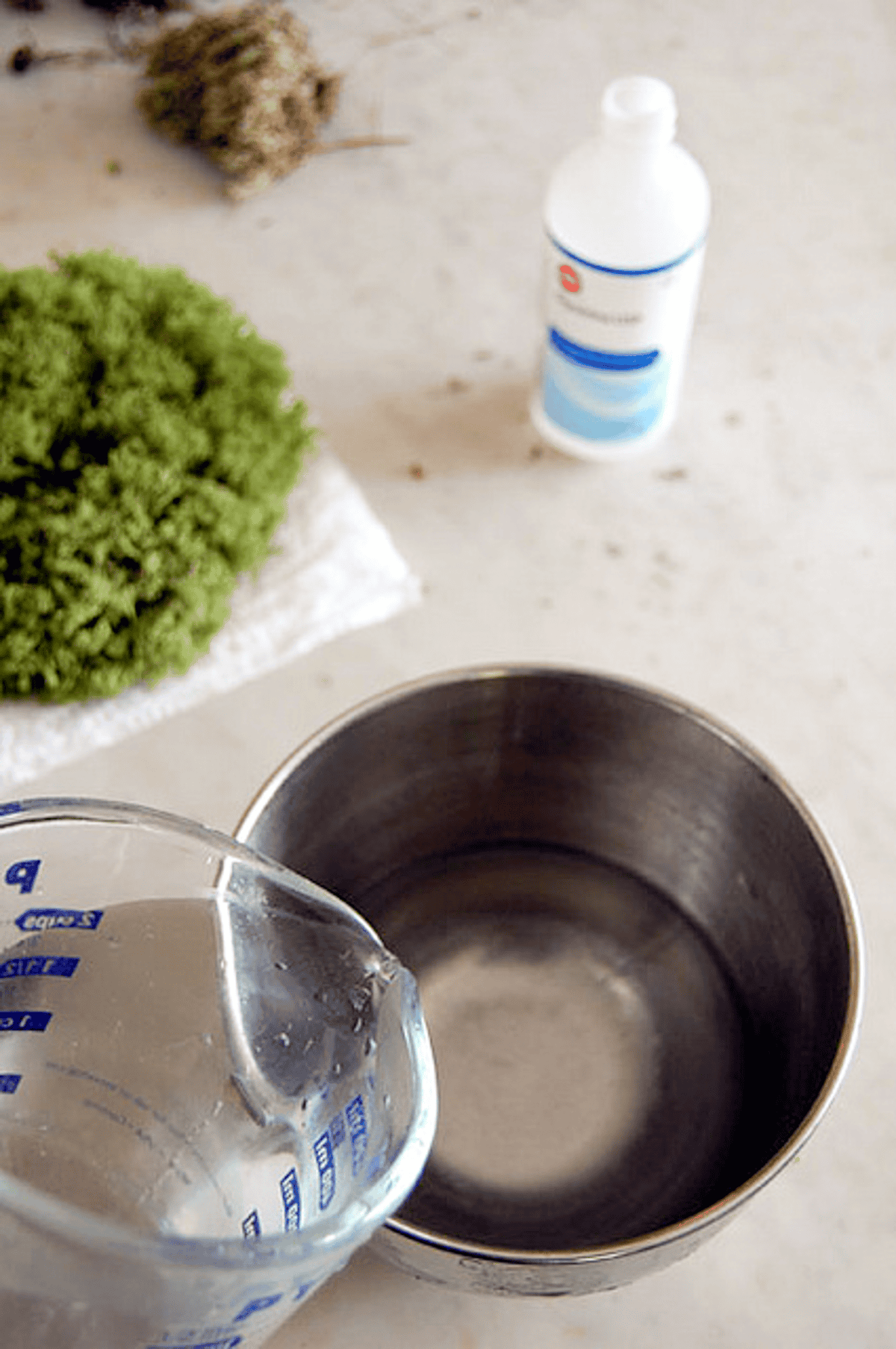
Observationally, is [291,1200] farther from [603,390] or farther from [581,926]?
[603,390]

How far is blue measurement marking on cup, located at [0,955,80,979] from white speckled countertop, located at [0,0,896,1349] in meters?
0.18

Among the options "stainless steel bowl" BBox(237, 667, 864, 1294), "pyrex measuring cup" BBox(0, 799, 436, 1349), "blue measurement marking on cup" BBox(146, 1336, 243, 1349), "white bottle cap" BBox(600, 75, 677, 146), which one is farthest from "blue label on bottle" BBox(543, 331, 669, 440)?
"blue measurement marking on cup" BBox(146, 1336, 243, 1349)

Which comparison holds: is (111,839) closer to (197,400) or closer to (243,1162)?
(243,1162)

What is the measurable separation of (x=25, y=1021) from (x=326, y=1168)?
110 mm

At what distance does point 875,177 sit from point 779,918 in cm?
54

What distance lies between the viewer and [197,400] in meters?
0.72

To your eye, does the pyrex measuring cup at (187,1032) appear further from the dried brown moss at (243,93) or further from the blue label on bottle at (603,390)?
the dried brown moss at (243,93)

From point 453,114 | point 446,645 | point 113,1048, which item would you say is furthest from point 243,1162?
point 453,114

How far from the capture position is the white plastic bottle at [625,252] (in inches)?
26.3

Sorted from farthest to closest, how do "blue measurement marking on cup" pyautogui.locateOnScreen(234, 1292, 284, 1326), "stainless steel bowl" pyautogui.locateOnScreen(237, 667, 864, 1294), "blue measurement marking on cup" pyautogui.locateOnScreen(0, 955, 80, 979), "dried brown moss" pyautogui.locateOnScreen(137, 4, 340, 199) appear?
"dried brown moss" pyautogui.locateOnScreen(137, 4, 340, 199), "stainless steel bowl" pyautogui.locateOnScreen(237, 667, 864, 1294), "blue measurement marking on cup" pyautogui.locateOnScreen(0, 955, 80, 979), "blue measurement marking on cup" pyautogui.locateOnScreen(234, 1292, 284, 1326)

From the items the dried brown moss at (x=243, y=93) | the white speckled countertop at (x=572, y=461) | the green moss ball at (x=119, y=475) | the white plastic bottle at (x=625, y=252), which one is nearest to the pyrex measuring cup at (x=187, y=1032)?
the white speckled countertop at (x=572, y=461)

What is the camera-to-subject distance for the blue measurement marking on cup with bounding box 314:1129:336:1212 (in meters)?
0.41

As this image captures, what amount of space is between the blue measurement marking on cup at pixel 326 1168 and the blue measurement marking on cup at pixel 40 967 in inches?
3.7

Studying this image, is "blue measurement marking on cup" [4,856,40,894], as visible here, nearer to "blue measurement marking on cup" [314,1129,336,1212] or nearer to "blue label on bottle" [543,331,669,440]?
"blue measurement marking on cup" [314,1129,336,1212]
